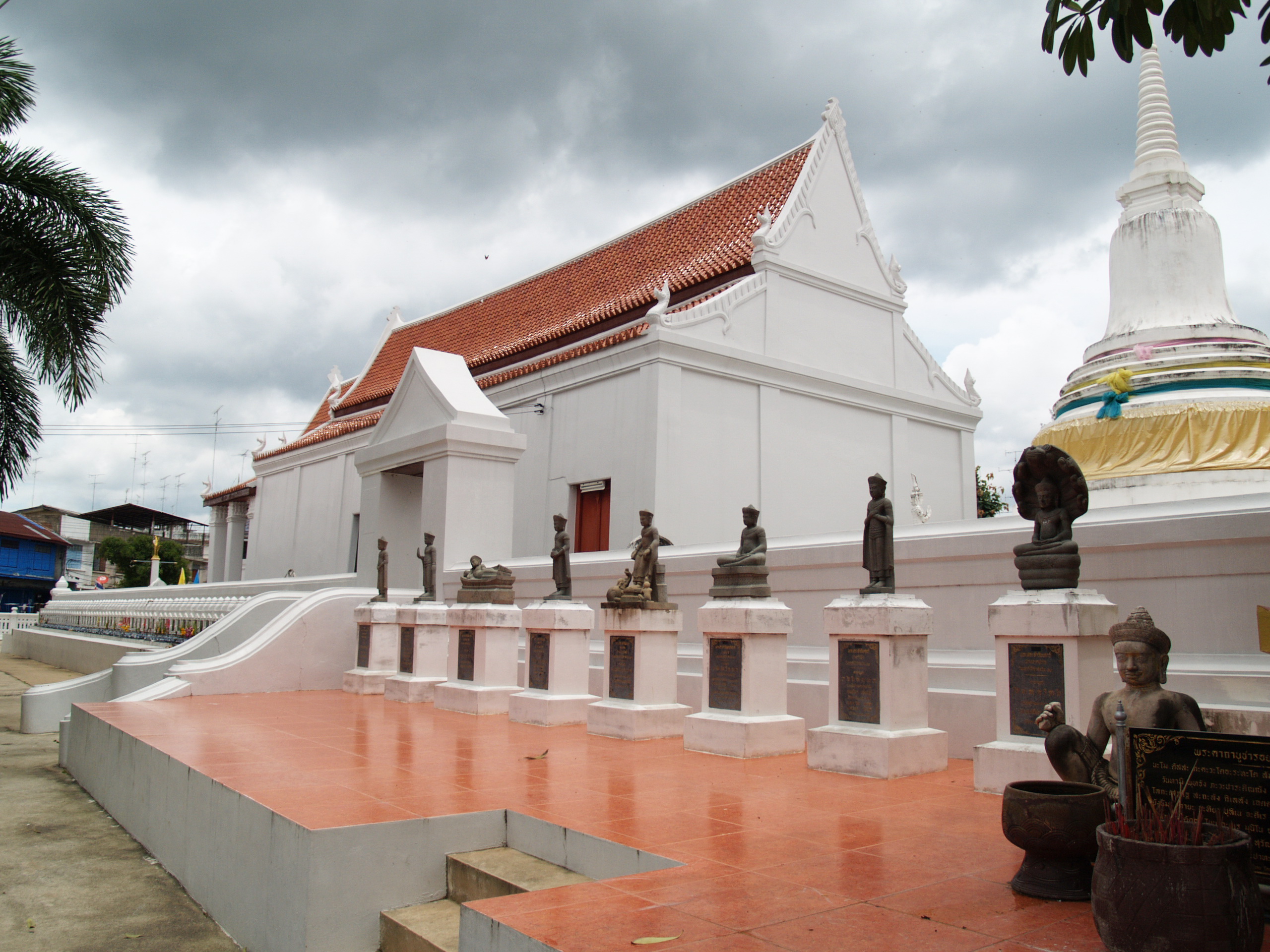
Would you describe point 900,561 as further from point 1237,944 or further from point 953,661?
point 1237,944

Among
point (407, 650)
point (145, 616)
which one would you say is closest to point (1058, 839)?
point (407, 650)

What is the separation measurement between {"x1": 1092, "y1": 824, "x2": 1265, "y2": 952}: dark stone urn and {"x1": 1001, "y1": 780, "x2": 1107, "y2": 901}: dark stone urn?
77 centimetres

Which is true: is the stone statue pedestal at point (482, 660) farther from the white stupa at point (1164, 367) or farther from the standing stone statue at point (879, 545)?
the white stupa at point (1164, 367)

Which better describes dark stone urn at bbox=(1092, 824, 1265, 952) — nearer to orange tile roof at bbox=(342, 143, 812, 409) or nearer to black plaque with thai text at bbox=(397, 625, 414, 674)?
black plaque with thai text at bbox=(397, 625, 414, 674)

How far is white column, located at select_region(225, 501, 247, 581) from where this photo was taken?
33.6 meters

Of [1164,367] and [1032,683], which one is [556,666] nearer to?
[1032,683]

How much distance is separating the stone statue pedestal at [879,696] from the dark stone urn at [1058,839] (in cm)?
297

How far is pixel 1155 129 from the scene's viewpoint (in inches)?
479

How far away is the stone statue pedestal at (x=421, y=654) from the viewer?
12.5 metres

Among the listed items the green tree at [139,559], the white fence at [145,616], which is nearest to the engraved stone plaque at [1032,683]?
the white fence at [145,616]

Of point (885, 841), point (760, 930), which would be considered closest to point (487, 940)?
point (760, 930)

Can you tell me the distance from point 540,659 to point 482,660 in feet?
3.70

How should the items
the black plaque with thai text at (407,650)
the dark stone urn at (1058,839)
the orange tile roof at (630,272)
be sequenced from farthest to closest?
the orange tile roof at (630,272) → the black plaque with thai text at (407,650) → the dark stone urn at (1058,839)

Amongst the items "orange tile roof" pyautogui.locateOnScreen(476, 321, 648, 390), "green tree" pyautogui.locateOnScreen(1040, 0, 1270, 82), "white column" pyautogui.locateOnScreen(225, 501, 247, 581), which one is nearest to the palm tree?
"orange tile roof" pyautogui.locateOnScreen(476, 321, 648, 390)
